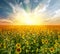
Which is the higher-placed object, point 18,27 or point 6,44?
point 18,27

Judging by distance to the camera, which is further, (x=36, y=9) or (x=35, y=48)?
(x=36, y=9)

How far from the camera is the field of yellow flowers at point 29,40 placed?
8.07 feet

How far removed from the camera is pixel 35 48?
8.50 ft

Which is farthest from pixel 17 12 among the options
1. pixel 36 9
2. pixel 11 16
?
pixel 36 9

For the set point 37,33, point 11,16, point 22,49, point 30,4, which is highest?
point 30,4

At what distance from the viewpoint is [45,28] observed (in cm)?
286

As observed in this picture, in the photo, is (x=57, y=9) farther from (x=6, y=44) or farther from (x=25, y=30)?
(x=6, y=44)

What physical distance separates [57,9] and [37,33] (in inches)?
19.1

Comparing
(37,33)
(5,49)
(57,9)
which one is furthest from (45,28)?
(5,49)

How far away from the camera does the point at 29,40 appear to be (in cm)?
266

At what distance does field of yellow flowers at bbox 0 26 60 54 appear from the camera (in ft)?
8.07

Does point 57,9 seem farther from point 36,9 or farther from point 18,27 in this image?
point 18,27

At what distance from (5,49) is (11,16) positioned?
627 mm

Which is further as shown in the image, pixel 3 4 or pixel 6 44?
pixel 3 4
